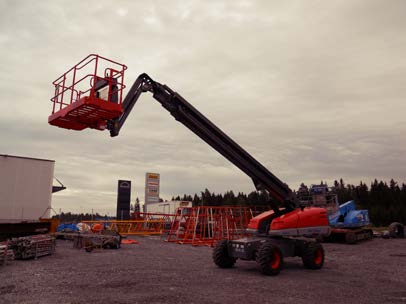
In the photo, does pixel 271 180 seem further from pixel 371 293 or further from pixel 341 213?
pixel 341 213

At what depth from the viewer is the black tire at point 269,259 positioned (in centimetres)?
→ 1204

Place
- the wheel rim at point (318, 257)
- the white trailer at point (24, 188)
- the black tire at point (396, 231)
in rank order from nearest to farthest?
the wheel rim at point (318, 257), the white trailer at point (24, 188), the black tire at point (396, 231)

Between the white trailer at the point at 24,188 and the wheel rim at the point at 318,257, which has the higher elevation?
the white trailer at the point at 24,188

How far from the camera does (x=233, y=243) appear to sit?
44.0 ft

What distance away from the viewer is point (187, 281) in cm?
1080

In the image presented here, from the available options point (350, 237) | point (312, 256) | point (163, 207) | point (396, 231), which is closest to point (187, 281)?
point (312, 256)

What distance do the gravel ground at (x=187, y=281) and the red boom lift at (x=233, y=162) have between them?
2.45 ft

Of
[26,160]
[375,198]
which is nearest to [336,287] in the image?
[26,160]

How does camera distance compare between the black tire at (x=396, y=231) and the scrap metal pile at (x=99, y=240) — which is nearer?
the scrap metal pile at (x=99, y=240)

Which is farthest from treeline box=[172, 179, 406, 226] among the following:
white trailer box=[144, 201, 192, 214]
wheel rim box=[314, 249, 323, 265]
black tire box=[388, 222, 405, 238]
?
wheel rim box=[314, 249, 323, 265]

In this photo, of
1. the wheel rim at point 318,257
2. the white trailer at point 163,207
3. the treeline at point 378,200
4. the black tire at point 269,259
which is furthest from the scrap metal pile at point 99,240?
the treeline at point 378,200

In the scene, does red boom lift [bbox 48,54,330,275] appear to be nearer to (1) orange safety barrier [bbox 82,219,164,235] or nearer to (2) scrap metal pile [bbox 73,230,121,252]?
(2) scrap metal pile [bbox 73,230,121,252]

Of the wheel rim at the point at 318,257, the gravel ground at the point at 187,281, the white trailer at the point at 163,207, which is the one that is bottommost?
the gravel ground at the point at 187,281

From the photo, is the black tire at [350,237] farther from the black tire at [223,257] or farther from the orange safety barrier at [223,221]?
the black tire at [223,257]
